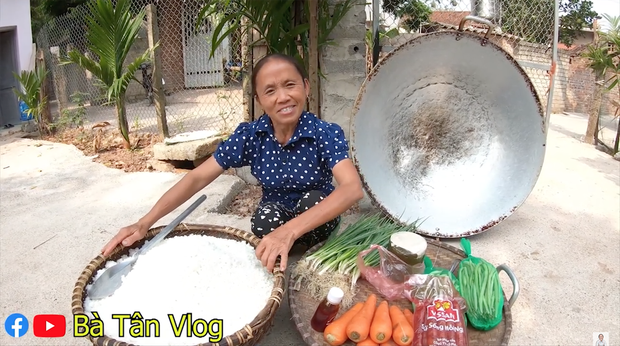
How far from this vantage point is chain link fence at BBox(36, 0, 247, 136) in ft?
22.4

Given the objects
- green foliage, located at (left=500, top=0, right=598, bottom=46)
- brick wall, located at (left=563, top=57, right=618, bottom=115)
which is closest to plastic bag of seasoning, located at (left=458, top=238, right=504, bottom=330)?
green foliage, located at (left=500, top=0, right=598, bottom=46)

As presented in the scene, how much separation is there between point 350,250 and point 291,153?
1.64 feet

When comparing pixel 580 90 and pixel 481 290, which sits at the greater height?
pixel 580 90

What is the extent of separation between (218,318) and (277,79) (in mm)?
909

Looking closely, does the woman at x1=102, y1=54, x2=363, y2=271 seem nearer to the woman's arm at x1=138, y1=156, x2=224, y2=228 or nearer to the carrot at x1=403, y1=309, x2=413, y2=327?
the woman's arm at x1=138, y1=156, x2=224, y2=228

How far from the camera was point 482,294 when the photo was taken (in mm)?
1534

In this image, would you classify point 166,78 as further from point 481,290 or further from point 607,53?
point 481,290

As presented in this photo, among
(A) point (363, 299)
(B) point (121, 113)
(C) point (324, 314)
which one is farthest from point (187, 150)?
(C) point (324, 314)

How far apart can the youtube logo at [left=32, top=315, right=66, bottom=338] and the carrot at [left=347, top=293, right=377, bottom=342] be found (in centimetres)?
127

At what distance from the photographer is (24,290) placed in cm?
219

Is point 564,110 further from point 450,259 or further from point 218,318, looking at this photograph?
point 218,318

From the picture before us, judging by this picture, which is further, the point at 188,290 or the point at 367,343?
the point at 188,290

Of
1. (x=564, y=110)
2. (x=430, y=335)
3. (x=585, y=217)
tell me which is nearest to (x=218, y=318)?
(x=430, y=335)
